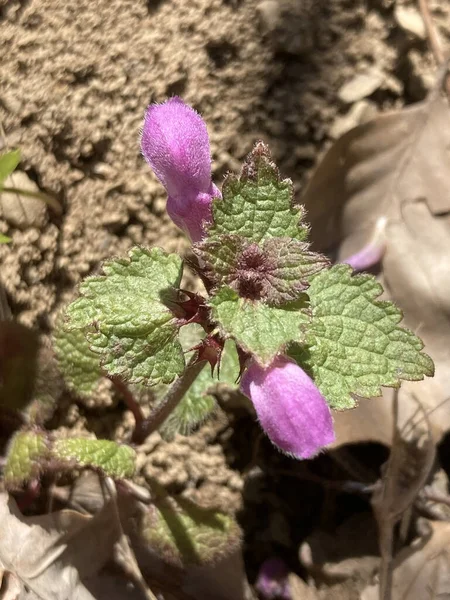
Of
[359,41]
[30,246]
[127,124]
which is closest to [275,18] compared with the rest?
[359,41]

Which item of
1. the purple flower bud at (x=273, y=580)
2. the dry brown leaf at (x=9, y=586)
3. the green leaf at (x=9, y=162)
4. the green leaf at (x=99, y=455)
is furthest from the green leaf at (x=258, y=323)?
the purple flower bud at (x=273, y=580)

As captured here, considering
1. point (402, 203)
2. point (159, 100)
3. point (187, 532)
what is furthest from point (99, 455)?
point (402, 203)

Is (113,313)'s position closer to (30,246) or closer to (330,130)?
(30,246)

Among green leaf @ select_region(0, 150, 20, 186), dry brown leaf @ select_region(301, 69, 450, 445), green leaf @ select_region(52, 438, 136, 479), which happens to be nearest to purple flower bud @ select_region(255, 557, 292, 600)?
green leaf @ select_region(52, 438, 136, 479)

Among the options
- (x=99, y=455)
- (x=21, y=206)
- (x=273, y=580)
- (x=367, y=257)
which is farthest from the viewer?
(x=367, y=257)

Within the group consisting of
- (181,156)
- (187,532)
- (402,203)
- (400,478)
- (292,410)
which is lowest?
(400,478)

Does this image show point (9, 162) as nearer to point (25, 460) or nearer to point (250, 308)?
point (25, 460)
